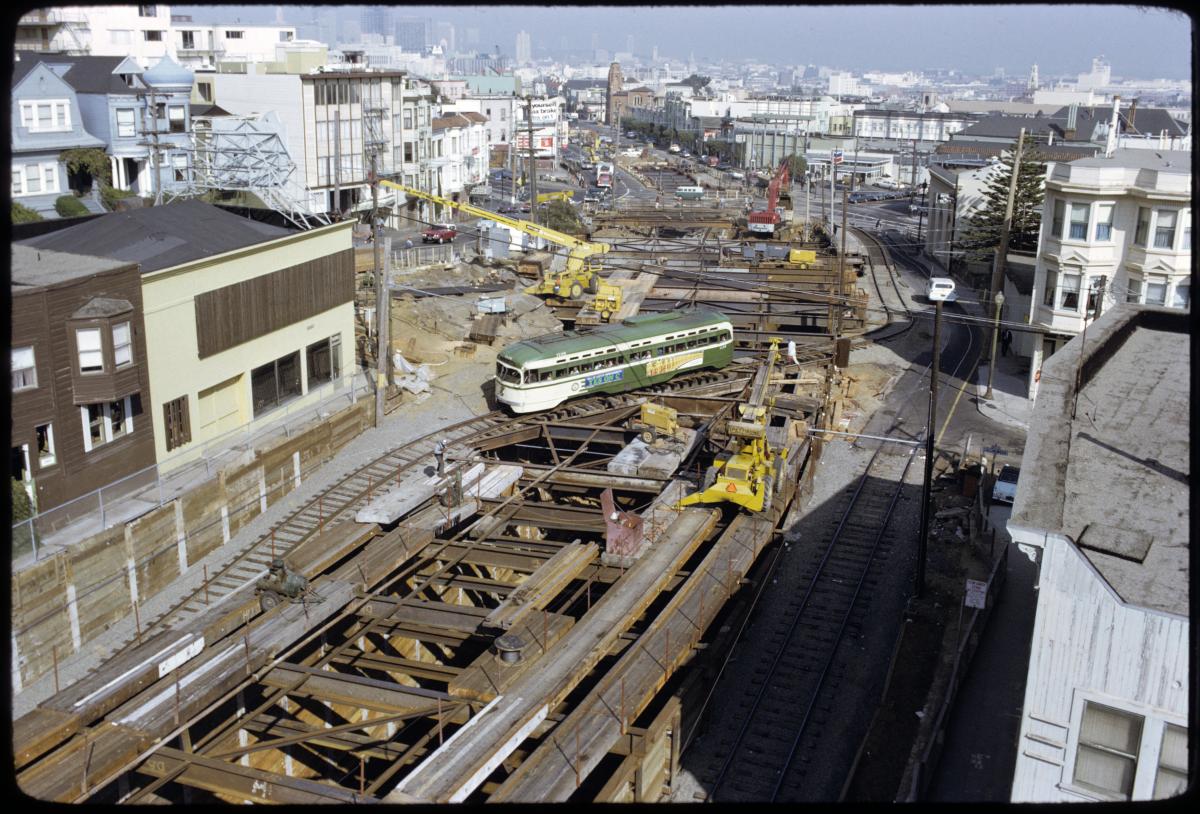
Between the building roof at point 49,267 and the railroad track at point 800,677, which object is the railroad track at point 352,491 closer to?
the building roof at point 49,267

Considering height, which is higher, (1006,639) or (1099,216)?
(1099,216)

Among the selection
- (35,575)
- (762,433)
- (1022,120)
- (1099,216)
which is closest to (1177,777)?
(762,433)

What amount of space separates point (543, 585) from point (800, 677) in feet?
18.3

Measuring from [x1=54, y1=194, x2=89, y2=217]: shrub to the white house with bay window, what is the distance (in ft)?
132

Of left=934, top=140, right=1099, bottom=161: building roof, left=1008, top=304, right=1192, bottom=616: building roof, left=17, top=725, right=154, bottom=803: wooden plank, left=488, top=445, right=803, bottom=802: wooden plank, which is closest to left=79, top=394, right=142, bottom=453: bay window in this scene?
left=17, top=725, right=154, bottom=803: wooden plank

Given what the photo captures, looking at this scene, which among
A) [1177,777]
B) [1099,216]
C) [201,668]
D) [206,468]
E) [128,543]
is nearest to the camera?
[1177,777]

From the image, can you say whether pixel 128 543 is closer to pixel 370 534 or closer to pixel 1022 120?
pixel 370 534

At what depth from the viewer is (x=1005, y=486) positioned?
29938 millimetres

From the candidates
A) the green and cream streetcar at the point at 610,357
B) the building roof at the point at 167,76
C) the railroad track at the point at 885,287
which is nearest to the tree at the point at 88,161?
the building roof at the point at 167,76

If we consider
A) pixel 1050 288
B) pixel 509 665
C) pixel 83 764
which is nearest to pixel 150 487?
pixel 509 665

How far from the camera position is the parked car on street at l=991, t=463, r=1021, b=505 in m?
29.4

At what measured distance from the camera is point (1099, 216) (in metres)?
37.9

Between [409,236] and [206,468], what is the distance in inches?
1783

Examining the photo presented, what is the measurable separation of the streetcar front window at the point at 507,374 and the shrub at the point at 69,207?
2363 cm
